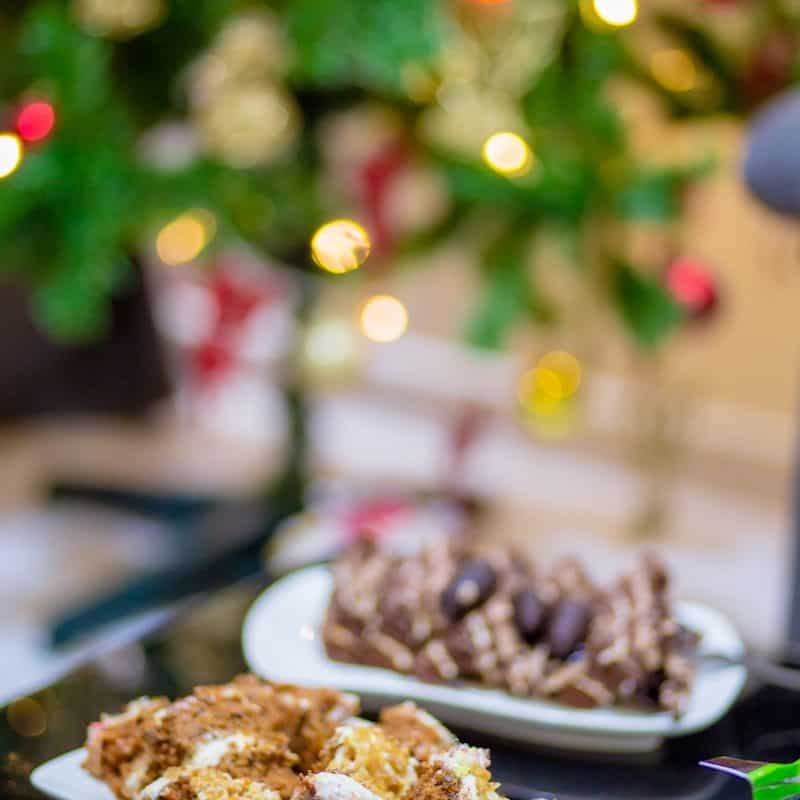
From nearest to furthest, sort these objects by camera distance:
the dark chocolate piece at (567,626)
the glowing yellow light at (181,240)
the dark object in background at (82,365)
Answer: the dark chocolate piece at (567,626) → the glowing yellow light at (181,240) → the dark object in background at (82,365)

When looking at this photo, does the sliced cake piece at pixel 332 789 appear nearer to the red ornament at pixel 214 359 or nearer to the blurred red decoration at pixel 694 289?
the blurred red decoration at pixel 694 289

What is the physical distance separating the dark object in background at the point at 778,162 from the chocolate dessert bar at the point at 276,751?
48 cm

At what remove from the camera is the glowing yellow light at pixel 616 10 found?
4.29 feet

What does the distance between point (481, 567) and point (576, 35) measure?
79cm

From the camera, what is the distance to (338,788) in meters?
0.52

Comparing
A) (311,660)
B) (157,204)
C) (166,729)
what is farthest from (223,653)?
(157,204)

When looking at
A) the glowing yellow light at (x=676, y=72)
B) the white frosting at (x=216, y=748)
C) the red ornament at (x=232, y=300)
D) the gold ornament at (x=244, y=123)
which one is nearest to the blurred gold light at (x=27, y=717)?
the white frosting at (x=216, y=748)

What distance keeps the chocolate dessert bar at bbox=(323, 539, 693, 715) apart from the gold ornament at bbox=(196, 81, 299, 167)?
709 mm

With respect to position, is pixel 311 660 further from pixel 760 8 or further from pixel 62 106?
pixel 760 8

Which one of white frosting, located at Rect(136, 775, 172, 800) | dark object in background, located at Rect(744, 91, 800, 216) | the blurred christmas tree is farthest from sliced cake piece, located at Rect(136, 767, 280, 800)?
the blurred christmas tree

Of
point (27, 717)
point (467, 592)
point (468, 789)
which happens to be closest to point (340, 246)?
point (467, 592)

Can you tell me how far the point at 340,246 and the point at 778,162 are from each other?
64cm

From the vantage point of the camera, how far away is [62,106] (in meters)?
1.24

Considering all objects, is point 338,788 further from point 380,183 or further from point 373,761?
point 380,183
